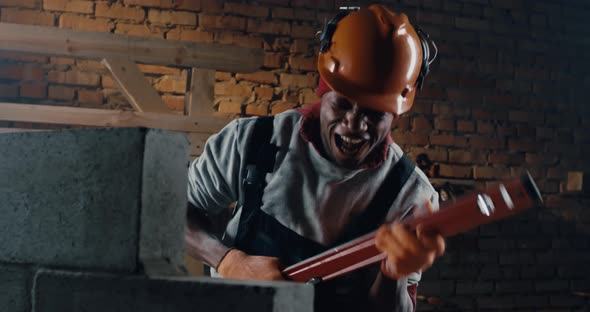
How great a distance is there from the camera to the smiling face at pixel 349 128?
2.00 m

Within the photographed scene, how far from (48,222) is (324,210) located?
1037 mm

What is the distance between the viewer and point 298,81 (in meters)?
4.08

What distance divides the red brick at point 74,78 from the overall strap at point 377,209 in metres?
2.26

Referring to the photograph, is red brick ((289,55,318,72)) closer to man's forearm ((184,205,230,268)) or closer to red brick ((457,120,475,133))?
red brick ((457,120,475,133))

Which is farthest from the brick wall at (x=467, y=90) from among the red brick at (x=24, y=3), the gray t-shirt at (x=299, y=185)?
the gray t-shirt at (x=299, y=185)

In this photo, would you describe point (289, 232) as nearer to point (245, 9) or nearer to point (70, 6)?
point (245, 9)

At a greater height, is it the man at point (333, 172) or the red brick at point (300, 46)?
the red brick at point (300, 46)

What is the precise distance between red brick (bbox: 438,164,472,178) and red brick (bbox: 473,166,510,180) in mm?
53

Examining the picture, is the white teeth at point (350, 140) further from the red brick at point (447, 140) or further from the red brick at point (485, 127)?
the red brick at point (485, 127)

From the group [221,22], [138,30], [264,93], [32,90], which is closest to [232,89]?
[264,93]

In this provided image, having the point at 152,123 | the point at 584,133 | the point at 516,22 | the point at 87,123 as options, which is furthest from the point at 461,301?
the point at 87,123

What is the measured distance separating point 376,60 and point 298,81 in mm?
2082

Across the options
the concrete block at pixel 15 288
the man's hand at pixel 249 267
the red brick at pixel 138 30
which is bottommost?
the man's hand at pixel 249 267

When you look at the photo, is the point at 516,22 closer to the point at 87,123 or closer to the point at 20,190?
the point at 87,123
